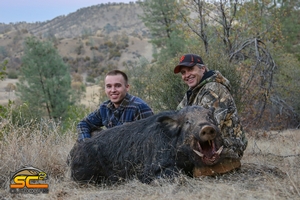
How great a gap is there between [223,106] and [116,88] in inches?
58.6

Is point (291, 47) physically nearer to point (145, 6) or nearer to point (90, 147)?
point (145, 6)

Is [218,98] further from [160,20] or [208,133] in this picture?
[160,20]

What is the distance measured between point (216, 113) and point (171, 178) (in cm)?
106

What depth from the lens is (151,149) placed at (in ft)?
12.8

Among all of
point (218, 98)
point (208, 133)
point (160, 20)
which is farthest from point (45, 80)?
point (208, 133)

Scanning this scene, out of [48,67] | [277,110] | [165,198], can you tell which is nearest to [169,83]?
[165,198]

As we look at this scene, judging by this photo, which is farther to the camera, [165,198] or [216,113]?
→ [216,113]

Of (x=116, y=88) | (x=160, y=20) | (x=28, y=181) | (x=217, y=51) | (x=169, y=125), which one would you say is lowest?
(x=28, y=181)

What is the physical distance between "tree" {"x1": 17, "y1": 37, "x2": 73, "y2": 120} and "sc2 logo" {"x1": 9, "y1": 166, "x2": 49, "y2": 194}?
15.5 m

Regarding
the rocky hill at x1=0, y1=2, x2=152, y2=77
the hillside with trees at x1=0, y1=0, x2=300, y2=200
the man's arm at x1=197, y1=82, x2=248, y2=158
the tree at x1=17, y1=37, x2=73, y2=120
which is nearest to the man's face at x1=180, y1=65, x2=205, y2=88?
the man's arm at x1=197, y1=82, x2=248, y2=158

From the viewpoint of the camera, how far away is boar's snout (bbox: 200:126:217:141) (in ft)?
10.5

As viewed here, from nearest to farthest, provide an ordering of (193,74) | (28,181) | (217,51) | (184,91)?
(28,181) < (193,74) < (184,91) < (217,51)

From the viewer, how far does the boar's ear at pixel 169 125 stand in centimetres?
374

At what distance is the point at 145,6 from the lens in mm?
26844
